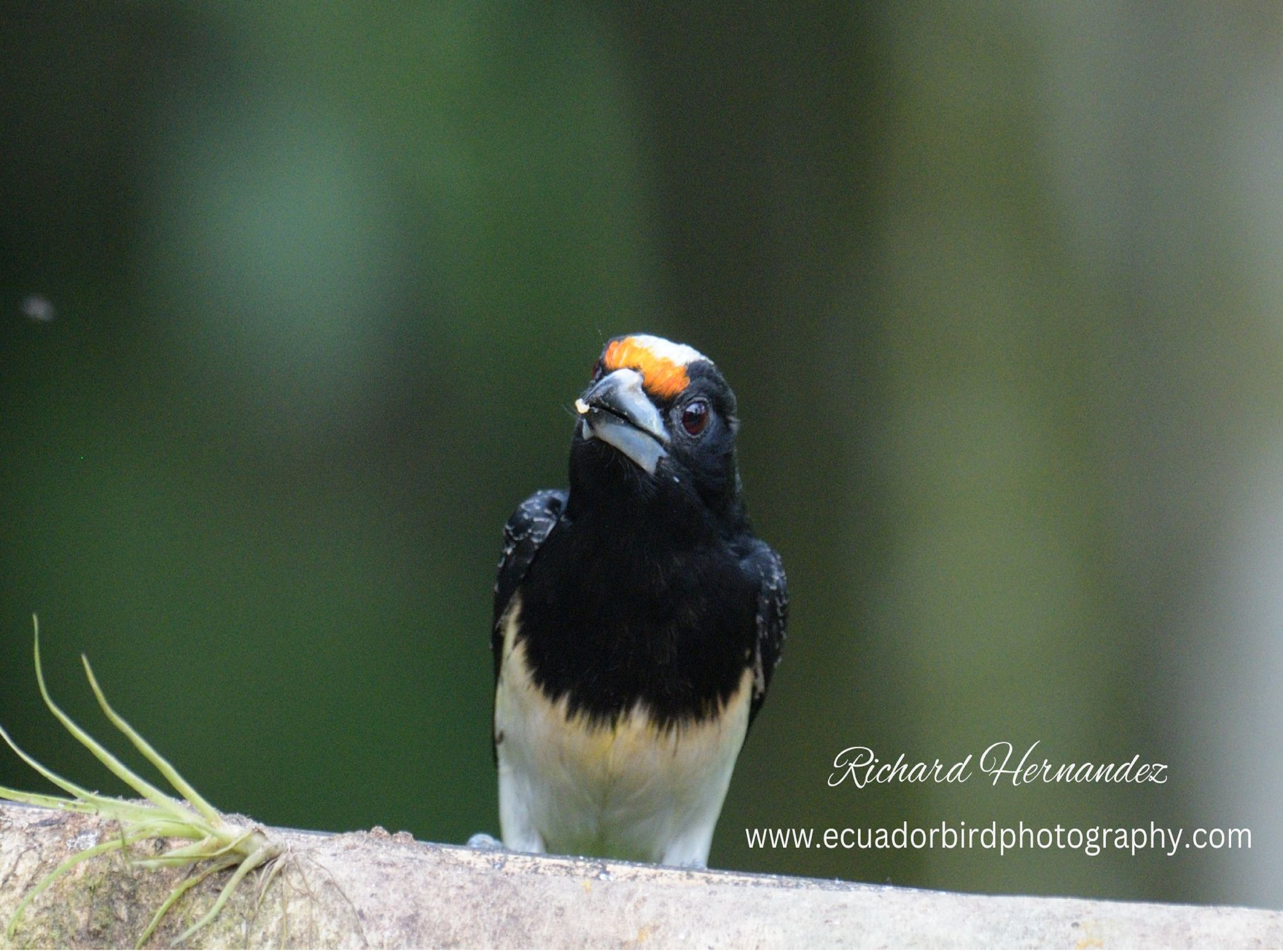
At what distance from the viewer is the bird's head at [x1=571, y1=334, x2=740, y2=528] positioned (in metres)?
2.66

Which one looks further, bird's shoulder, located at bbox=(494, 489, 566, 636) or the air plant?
bird's shoulder, located at bbox=(494, 489, 566, 636)

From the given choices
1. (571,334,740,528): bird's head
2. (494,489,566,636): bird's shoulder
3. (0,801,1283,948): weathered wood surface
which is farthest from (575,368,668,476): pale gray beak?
(0,801,1283,948): weathered wood surface

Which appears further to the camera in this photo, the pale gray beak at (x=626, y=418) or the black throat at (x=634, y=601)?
the black throat at (x=634, y=601)

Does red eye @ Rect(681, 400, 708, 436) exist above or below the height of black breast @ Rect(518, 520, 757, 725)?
above

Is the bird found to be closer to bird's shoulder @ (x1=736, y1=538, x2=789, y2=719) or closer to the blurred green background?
bird's shoulder @ (x1=736, y1=538, x2=789, y2=719)

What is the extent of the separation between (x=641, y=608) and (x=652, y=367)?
548 millimetres

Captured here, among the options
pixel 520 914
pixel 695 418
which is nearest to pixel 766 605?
pixel 695 418

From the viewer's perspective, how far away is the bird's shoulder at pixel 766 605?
3070 mm

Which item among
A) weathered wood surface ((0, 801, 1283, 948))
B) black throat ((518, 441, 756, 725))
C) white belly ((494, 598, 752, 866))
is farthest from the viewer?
white belly ((494, 598, 752, 866))

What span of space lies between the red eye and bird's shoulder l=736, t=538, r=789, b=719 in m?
0.37

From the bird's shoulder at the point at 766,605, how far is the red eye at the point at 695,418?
37cm

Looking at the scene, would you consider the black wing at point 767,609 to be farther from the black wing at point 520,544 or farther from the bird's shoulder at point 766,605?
the black wing at point 520,544

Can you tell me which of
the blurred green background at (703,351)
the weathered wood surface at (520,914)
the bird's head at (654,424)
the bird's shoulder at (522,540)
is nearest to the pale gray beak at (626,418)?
the bird's head at (654,424)

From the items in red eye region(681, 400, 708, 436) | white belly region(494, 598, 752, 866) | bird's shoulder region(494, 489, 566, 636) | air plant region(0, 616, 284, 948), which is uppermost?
red eye region(681, 400, 708, 436)
